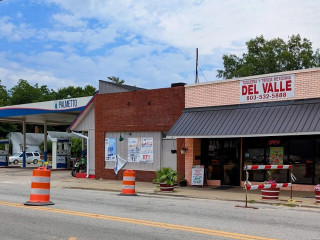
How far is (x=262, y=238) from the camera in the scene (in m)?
7.72

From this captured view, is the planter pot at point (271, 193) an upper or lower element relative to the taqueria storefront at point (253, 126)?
lower

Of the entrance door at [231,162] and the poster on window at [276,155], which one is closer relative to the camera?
the poster on window at [276,155]

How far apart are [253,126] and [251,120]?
0.53m

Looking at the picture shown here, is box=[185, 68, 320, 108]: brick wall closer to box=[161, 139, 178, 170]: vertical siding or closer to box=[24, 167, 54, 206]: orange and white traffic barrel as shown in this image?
box=[161, 139, 178, 170]: vertical siding

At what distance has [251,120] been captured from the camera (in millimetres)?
17266

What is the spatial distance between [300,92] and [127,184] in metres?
7.85

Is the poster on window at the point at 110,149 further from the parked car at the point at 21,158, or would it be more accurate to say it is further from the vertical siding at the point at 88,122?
the parked car at the point at 21,158

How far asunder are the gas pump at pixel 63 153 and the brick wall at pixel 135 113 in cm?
1000

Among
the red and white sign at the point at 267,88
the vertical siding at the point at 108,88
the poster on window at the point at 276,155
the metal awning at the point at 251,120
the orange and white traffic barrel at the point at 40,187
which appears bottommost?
the orange and white traffic barrel at the point at 40,187

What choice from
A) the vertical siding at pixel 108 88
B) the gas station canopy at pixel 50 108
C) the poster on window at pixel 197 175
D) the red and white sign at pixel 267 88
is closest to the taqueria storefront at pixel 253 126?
the red and white sign at pixel 267 88

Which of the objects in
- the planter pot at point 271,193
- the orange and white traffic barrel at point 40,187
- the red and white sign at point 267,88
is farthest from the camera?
the red and white sign at point 267,88

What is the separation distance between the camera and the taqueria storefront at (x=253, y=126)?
1642 cm

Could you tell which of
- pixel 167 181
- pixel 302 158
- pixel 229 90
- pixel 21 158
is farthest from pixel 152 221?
pixel 21 158

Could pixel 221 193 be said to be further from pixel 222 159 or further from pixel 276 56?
pixel 276 56
